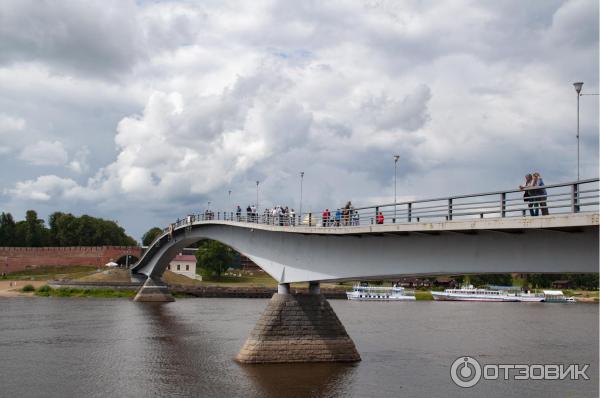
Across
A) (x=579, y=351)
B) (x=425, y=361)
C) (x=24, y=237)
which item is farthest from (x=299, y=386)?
(x=24, y=237)

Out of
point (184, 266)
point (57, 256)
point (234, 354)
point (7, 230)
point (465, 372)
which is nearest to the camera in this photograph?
point (465, 372)

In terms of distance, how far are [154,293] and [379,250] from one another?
6305cm

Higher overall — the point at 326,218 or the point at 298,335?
the point at 326,218

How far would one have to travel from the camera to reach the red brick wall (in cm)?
12469

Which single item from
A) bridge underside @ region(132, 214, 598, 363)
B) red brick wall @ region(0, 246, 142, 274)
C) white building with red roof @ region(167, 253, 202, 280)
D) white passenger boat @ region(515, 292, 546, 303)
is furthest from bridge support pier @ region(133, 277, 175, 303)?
white passenger boat @ region(515, 292, 546, 303)

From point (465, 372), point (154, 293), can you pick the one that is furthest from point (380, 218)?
point (154, 293)

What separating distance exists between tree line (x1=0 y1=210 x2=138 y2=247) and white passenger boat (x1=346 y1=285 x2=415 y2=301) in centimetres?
6613

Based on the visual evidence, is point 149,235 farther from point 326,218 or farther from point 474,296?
point 326,218

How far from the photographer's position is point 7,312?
215 ft

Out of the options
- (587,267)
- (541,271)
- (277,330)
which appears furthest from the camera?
(277,330)

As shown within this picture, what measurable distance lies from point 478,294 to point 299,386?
294 ft

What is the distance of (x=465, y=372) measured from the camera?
35188mm

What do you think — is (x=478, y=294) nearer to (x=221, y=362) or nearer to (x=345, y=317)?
(x=345, y=317)

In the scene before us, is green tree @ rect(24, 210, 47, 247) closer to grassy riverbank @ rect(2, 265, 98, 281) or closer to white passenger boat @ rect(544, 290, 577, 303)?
grassy riverbank @ rect(2, 265, 98, 281)
